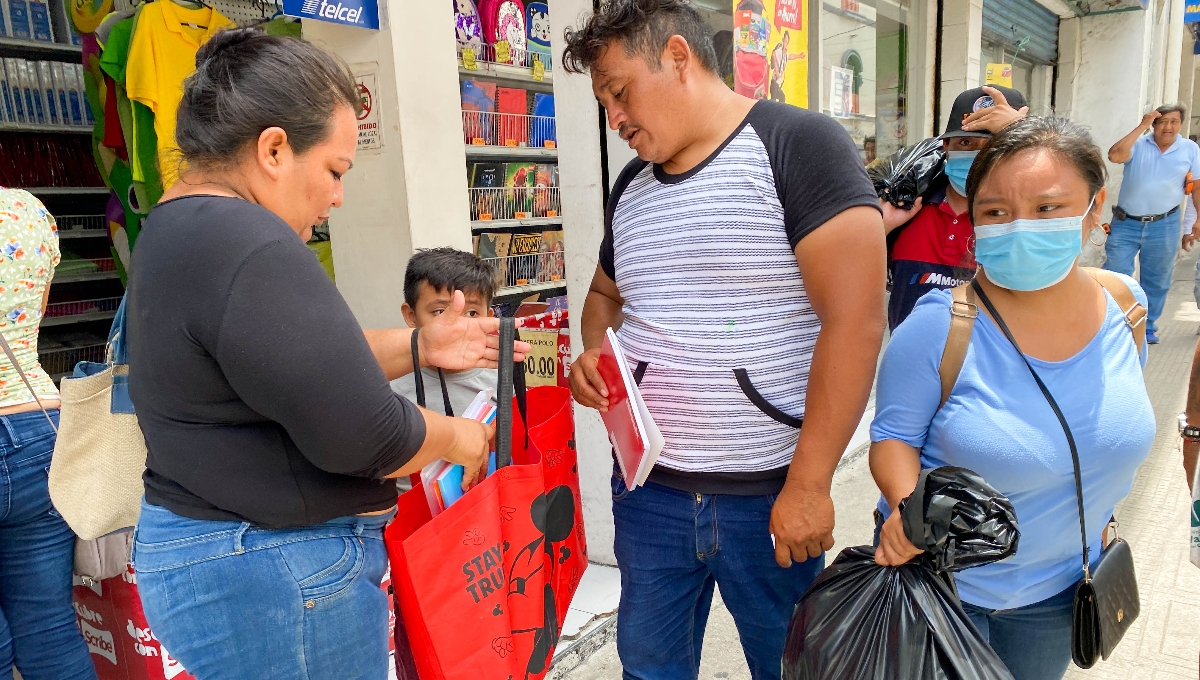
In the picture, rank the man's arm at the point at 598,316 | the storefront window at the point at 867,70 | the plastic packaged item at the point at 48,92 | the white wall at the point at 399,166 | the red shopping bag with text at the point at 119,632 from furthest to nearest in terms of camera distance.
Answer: the storefront window at the point at 867,70
the plastic packaged item at the point at 48,92
the white wall at the point at 399,166
the red shopping bag with text at the point at 119,632
the man's arm at the point at 598,316

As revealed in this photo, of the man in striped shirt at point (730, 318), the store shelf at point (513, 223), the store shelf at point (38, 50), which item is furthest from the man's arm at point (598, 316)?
the store shelf at point (38, 50)

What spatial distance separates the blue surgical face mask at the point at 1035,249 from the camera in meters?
1.51

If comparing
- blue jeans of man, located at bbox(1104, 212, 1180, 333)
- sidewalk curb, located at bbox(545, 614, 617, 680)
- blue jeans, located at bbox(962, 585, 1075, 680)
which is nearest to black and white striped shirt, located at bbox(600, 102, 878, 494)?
blue jeans, located at bbox(962, 585, 1075, 680)

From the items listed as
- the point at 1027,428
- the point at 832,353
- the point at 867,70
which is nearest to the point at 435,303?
the point at 832,353

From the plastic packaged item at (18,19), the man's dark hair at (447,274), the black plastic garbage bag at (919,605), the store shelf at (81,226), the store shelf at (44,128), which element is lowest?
the black plastic garbage bag at (919,605)

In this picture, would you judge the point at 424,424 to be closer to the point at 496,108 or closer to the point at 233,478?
the point at 233,478

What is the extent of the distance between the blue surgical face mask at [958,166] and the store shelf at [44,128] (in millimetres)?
4541

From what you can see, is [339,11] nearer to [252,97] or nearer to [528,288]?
[252,97]

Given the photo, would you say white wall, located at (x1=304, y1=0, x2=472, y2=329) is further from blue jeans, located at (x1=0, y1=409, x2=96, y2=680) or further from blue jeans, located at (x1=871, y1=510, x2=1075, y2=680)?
blue jeans, located at (x1=871, y1=510, x2=1075, y2=680)

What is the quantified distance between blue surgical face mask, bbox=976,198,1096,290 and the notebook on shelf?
77cm

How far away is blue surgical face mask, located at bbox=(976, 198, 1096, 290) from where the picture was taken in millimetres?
1515

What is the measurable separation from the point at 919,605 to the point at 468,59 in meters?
3.69

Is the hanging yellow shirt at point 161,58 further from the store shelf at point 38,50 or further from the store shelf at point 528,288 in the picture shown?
the store shelf at point 528,288

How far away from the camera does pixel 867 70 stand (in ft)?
19.6
